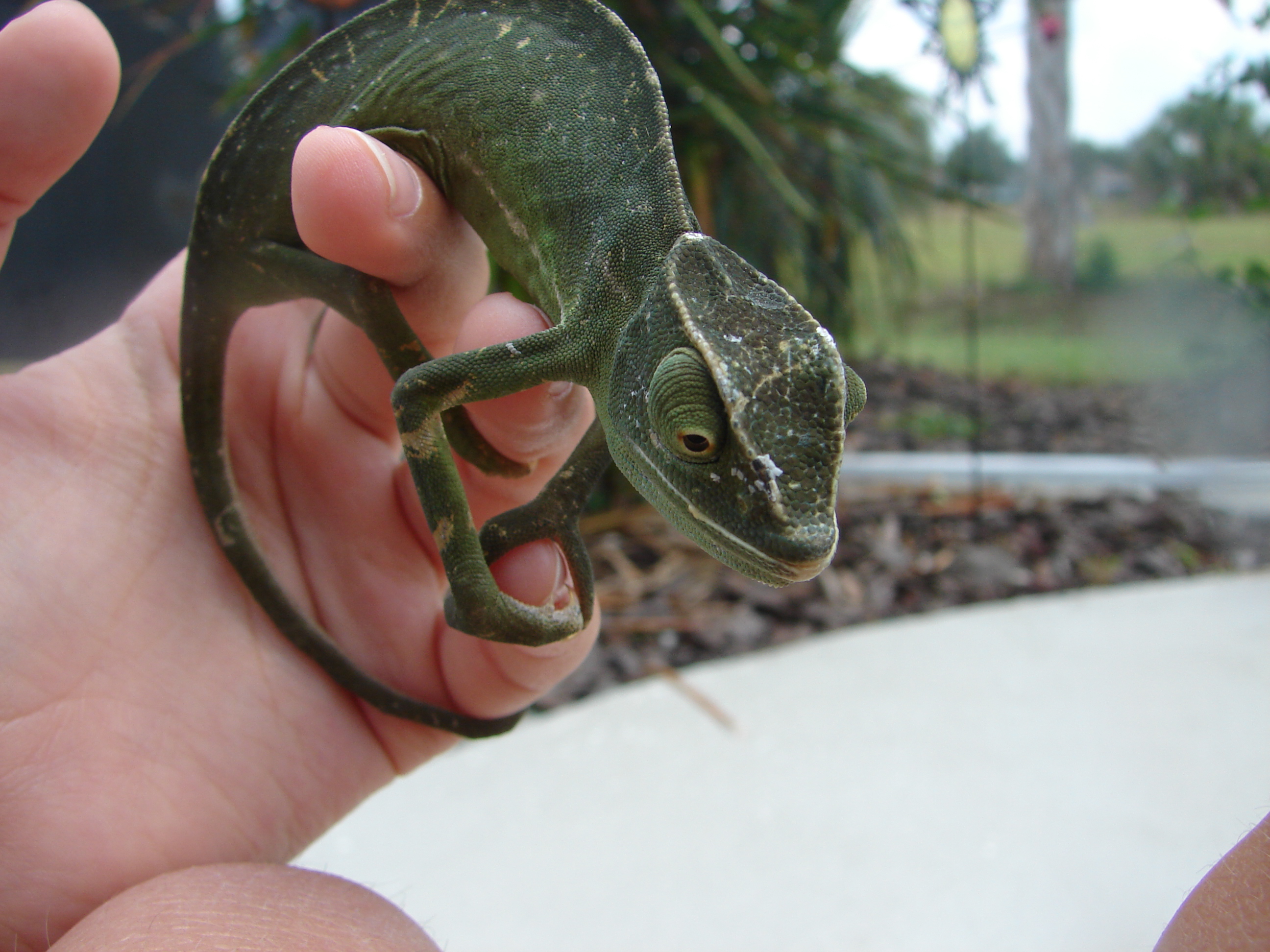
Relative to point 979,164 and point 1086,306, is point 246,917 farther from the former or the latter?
point 979,164

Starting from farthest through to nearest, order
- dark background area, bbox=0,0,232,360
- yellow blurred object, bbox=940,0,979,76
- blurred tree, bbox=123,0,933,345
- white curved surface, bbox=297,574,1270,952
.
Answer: blurred tree, bbox=123,0,933,345, yellow blurred object, bbox=940,0,979,76, dark background area, bbox=0,0,232,360, white curved surface, bbox=297,574,1270,952

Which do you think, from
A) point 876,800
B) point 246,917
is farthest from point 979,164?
point 246,917

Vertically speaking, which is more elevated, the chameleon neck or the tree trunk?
the chameleon neck

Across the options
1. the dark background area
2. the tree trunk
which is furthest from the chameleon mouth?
the tree trunk

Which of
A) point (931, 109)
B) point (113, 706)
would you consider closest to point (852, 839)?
point (113, 706)

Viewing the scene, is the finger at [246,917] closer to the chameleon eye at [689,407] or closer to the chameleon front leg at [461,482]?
the chameleon front leg at [461,482]

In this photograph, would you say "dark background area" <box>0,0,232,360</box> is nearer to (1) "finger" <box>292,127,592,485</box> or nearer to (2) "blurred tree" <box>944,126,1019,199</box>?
(1) "finger" <box>292,127,592,485</box>
